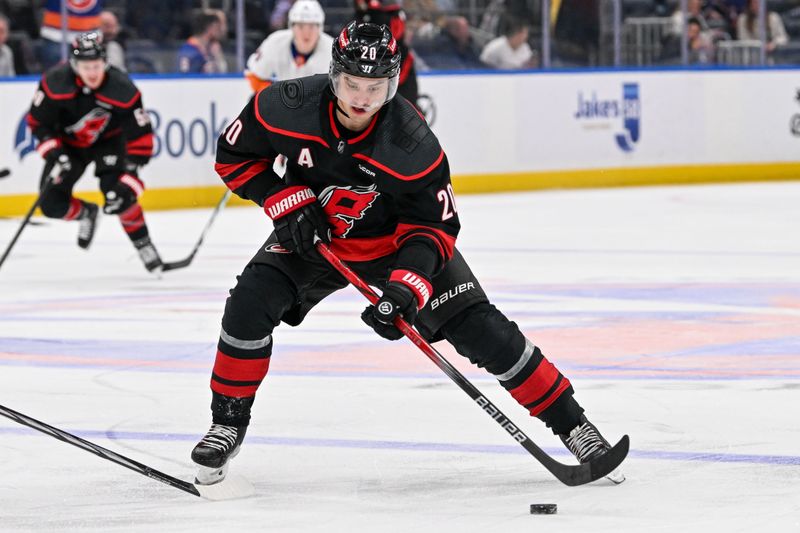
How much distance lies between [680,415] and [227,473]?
4.12 ft

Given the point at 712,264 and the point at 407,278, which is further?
the point at 712,264

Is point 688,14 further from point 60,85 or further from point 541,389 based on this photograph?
point 541,389

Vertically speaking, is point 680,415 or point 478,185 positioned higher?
point 680,415

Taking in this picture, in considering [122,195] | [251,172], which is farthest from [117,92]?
[251,172]

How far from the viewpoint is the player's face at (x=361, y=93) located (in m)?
3.16

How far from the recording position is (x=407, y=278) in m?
3.19

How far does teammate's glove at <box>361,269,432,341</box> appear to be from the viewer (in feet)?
10.4

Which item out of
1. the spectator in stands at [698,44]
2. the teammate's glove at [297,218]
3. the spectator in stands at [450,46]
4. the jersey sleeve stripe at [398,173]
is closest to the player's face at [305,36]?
the spectator in stands at [450,46]

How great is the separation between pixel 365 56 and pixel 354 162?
0.22m

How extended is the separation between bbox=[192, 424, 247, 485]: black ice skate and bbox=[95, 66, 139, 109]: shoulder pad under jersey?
14.1 feet

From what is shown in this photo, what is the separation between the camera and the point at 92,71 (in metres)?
7.25

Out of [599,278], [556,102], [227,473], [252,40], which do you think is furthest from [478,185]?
[227,473]

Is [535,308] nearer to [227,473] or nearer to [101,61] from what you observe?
[101,61]

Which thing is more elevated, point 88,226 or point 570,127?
point 88,226
